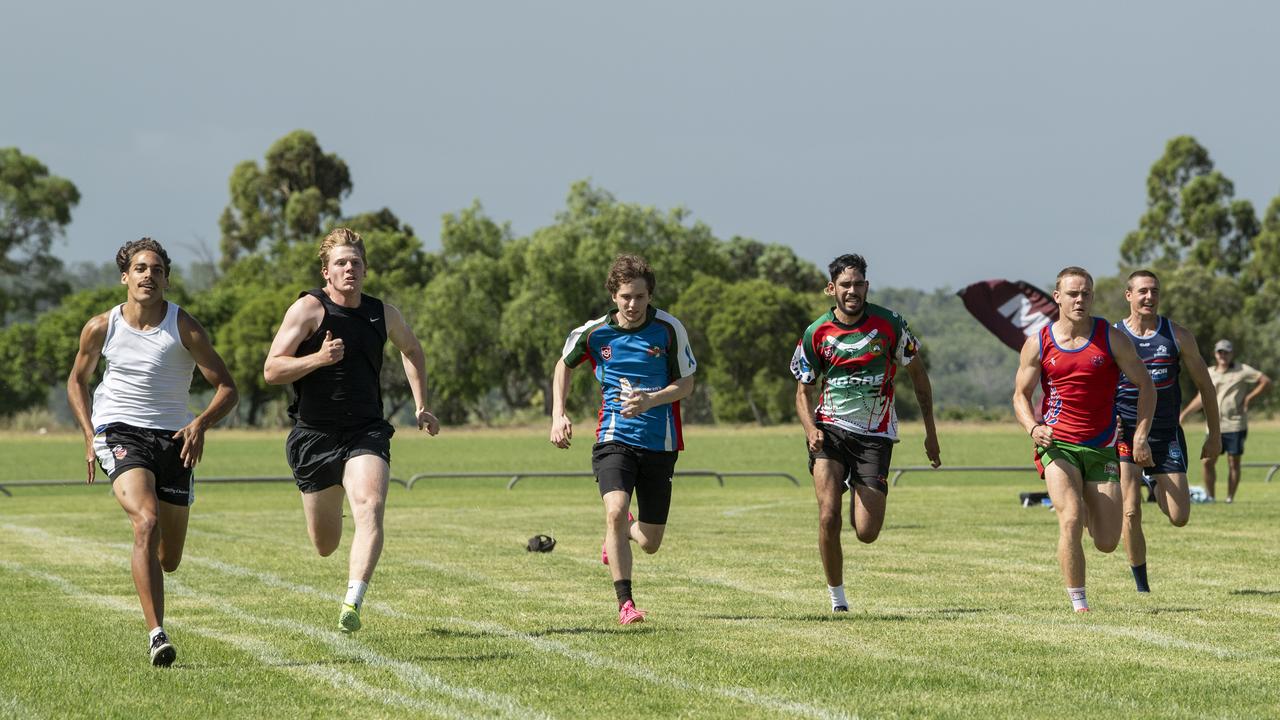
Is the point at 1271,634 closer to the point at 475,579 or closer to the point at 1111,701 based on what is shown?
the point at 1111,701

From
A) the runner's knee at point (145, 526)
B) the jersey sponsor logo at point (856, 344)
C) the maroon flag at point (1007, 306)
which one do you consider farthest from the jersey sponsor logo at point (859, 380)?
the maroon flag at point (1007, 306)

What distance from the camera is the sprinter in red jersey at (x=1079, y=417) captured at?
10.6 m

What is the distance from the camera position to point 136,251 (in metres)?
8.98

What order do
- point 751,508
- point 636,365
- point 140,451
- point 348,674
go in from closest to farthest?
point 348,674 → point 140,451 → point 636,365 → point 751,508

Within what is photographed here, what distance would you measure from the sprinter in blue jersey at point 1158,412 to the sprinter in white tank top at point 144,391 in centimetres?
622

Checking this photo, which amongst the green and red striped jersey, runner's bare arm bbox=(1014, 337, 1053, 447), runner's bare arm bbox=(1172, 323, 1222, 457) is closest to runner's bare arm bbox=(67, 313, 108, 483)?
the green and red striped jersey

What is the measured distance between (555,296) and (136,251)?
8252 cm

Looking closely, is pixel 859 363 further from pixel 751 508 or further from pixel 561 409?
pixel 751 508

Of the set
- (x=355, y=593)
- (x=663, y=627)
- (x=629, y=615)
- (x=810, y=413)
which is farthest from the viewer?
(x=810, y=413)

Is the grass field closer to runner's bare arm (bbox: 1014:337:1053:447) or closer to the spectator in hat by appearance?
runner's bare arm (bbox: 1014:337:1053:447)

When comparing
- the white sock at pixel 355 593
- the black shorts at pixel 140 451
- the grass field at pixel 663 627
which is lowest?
the grass field at pixel 663 627

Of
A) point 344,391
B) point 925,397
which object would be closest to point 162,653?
point 344,391

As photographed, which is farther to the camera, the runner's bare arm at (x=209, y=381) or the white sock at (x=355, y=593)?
the white sock at (x=355, y=593)

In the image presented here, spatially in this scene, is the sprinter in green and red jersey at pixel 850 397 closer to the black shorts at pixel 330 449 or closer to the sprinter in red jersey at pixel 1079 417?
the sprinter in red jersey at pixel 1079 417
